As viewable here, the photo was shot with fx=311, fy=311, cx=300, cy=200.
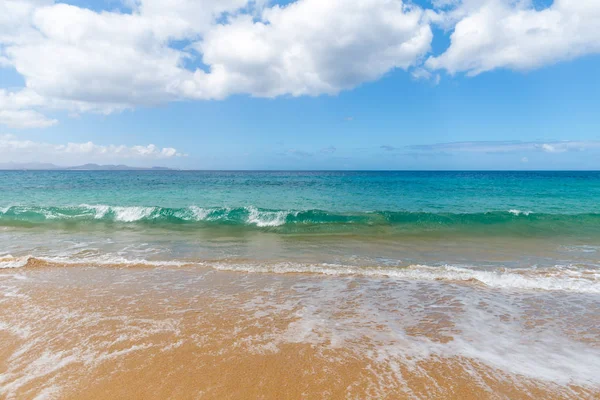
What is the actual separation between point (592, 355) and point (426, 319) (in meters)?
2.30

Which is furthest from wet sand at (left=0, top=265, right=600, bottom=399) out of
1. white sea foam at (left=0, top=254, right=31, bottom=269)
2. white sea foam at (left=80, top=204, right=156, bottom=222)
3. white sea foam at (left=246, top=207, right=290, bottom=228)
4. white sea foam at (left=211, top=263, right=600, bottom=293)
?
white sea foam at (left=80, top=204, right=156, bottom=222)

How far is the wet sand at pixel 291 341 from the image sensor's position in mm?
3811

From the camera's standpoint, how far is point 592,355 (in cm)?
459

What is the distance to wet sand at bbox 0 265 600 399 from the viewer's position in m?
3.81

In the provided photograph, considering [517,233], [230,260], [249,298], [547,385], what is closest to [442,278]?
[547,385]

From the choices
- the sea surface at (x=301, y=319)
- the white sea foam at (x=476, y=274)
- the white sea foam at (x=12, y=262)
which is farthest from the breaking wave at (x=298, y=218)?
the white sea foam at (x=12, y=262)

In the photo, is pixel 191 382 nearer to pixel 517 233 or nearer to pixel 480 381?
pixel 480 381

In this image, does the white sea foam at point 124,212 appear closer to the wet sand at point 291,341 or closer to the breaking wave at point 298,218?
the breaking wave at point 298,218

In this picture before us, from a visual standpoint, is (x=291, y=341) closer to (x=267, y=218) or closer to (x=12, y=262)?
(x=12, y=262)

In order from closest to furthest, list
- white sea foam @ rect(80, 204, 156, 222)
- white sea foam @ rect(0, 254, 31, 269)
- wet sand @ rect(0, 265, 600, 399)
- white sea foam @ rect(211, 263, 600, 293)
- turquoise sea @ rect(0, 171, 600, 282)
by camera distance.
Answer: wet sand @ rect(0, 265, 600, 399), white sea foam @ rect(211, 263, 600, 293), white sea foam @ rect(0, 254, 31, 269), turquoise sea @ rect(0, 171, 600, 282), white sea foam @ rect(80, 204, 156, 222)

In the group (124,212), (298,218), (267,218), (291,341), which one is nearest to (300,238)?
(298,218)

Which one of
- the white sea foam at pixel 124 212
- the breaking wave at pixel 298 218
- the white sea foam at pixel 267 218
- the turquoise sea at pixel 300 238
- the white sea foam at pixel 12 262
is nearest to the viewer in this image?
the white sea foam at pixel 12 262

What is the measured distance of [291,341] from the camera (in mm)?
4887

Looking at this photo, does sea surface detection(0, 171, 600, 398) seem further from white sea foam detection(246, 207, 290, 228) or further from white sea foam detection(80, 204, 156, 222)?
white sea foam detection(80, 204, 156, 222)
